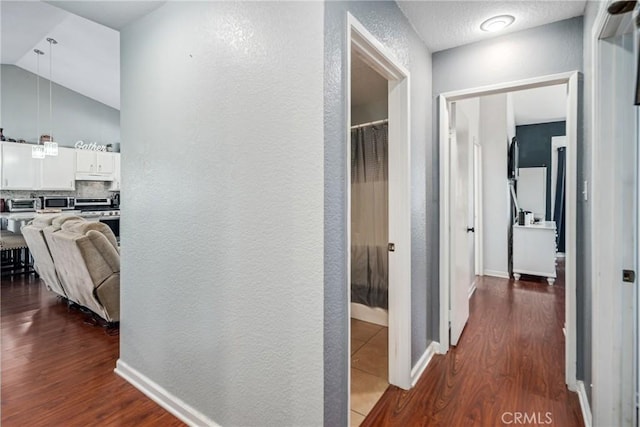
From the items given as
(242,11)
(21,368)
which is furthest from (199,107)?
(21,368)

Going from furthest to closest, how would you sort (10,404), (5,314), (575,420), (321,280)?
(5,314) < (10,404) < (575,420) < (321,280)

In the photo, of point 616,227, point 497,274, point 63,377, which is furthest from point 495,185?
point 63,377

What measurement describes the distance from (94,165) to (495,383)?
768cm

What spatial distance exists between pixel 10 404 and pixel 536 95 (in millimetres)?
6624

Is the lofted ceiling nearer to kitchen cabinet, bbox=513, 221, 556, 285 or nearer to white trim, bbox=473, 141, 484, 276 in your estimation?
white trim, bbox=473, 141, 484, 276

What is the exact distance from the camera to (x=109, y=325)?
304cm

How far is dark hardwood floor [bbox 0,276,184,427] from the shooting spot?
69.7 inches

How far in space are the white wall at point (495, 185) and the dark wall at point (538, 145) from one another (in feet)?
7.09

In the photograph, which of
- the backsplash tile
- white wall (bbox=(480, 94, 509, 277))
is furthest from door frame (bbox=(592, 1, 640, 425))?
the backsplash tile

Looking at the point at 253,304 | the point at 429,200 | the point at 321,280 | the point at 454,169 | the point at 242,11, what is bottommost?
the point at 253,304

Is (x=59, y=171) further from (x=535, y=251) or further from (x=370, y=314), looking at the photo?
(x=535, y=251)

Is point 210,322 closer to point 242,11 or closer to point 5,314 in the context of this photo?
point 242,11

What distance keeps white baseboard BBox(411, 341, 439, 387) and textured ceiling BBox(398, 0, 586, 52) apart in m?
2.38

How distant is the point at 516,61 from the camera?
7.27ft
